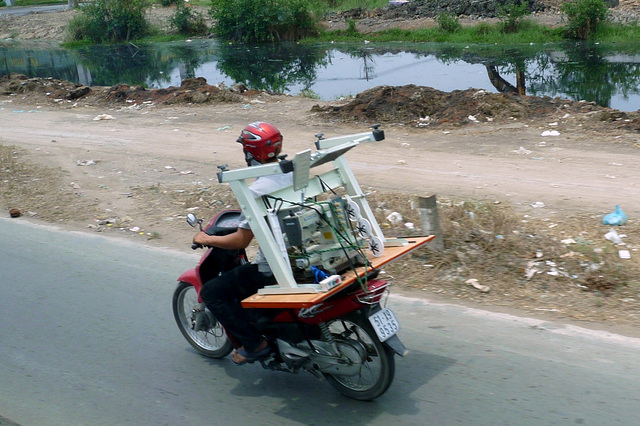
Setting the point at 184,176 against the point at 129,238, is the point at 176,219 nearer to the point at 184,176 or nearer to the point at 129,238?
the point at 129,238

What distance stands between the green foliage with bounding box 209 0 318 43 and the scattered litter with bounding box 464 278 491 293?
29.5m

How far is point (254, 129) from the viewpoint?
4113 millimetres

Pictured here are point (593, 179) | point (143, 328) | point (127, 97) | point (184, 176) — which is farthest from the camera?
point (127, 97)

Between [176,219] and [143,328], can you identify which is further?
[176,219]

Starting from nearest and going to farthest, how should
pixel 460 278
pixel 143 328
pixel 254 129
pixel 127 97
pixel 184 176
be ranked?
1. pixel 254 129
2. pixel 143 328
3. pixel 460 278
4. pixel 184 176
5. pixel 127 97

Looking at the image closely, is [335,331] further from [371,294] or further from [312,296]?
[312,296]

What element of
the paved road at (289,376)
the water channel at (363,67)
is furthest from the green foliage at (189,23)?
the paved road at (289,376)

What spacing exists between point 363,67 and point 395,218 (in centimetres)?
1834

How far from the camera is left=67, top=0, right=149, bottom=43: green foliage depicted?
40.8 m

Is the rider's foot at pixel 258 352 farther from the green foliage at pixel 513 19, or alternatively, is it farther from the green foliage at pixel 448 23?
the green foliage at pixel 448 23

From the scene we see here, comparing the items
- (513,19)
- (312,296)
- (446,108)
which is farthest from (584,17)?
(312,296)

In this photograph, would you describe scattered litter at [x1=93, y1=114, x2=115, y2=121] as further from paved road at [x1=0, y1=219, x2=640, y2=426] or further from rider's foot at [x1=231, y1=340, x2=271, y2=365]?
rider's foot at [x1=231, y1=340, x2=271, y2=365]

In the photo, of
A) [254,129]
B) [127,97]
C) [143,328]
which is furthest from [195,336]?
[127,97]

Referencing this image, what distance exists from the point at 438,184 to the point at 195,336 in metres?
4.83
